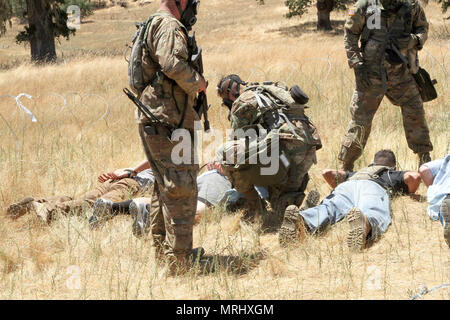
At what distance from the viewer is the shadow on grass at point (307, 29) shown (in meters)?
22.7

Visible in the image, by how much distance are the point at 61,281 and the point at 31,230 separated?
115 cm

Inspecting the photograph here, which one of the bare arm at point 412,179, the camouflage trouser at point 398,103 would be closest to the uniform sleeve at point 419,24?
the camouflage trouser at point 398,103

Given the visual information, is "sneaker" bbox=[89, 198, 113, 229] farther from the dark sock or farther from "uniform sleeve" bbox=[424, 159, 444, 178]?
"uniform sleeve" bbox=[424, 159, 444, 178]

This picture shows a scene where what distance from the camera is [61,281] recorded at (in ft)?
11.1

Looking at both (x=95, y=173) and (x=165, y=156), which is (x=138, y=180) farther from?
(x=165, y=156)

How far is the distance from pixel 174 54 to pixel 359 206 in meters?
1.74

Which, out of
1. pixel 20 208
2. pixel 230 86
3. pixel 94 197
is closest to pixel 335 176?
pixel 230 86

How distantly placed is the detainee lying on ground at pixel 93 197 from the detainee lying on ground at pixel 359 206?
1755mm

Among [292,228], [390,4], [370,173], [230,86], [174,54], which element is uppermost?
[390,4]

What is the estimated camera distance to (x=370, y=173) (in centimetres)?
419

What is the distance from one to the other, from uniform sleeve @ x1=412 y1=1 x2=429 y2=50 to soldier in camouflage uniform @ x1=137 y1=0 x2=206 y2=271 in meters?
2.73

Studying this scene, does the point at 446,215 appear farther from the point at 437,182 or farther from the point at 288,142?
the point at 288,142

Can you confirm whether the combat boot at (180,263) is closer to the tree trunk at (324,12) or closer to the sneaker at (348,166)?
the sneaker at (348,166)

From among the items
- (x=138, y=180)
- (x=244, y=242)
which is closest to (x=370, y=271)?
(x=244, y=242)
